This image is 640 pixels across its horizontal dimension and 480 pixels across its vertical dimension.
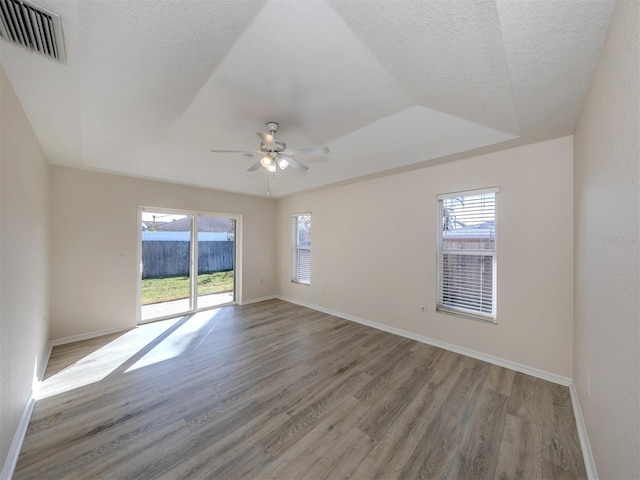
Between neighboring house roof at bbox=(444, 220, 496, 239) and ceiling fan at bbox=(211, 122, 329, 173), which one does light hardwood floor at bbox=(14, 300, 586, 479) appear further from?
ceiling fan at bbox=(211, 122, 329, 173)

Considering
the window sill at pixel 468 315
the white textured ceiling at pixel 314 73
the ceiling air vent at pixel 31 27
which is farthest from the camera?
the window sill at pixel 468 315

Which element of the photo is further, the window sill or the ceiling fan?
the window sill

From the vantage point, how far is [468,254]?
10.2ft

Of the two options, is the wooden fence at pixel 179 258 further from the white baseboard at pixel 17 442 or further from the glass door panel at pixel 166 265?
the white baseboard at pixel 17 442

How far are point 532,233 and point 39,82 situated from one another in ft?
14.6

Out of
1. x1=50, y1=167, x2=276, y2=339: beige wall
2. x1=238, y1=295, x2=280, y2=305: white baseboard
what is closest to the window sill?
x1=238, y1=295, x2=280, y2=305: white baseboard

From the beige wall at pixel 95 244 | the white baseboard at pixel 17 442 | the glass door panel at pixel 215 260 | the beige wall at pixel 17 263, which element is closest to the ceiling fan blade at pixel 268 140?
the beige wall at pixel 17 263

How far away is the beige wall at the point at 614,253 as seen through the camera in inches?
38.1

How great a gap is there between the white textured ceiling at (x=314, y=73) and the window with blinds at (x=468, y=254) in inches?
26.8

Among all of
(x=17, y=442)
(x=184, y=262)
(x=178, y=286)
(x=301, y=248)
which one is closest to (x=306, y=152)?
(x=17, y=442)

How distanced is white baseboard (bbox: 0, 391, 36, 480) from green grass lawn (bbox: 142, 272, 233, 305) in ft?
7.48

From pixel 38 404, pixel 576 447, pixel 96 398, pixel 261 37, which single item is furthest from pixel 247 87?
pixel 576 447

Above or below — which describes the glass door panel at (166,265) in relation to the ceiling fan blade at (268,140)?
below

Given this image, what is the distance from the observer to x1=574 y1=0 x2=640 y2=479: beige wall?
0.97 meters
